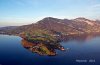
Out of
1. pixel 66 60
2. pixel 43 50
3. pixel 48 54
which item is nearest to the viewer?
pixel 66 60

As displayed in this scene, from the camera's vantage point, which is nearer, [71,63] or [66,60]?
[71,63]

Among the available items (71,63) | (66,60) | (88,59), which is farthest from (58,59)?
(88,59)

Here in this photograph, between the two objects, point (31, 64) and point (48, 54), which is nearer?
point (31, 64)

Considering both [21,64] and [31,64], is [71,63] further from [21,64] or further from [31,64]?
[21,64]

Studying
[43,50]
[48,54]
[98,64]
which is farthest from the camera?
[43,50]

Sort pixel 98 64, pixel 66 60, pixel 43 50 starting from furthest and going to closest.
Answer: pixel 43 50, pixel 66 60, pixel 98 64

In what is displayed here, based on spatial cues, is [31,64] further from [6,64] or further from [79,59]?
[79,59]

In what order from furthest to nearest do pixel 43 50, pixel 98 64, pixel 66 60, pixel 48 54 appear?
1. pixel 43 50
2. pixel 48 54
3. pixel 66 60
4. pixel 98 64

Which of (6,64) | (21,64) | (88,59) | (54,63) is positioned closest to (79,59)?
(88,59)
